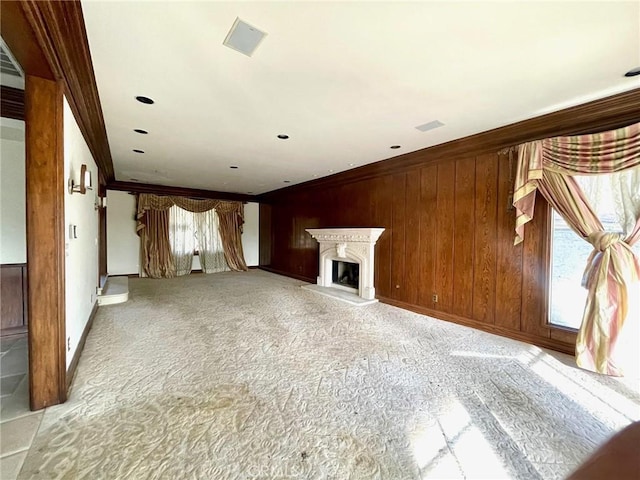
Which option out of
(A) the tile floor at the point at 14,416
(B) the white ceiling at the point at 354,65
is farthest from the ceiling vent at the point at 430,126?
(A) the tile floor at the point at 14,416

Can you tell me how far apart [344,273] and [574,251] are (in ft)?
12.7

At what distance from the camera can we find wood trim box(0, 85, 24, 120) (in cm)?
233

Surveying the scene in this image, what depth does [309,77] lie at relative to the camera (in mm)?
2129

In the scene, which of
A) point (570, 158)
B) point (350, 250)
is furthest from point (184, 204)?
point (570, 158)

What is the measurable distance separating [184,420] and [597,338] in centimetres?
347

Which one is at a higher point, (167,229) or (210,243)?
(167,229)

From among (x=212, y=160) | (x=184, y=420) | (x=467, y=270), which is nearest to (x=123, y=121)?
(x=212, y=160)

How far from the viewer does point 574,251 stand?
2.81m

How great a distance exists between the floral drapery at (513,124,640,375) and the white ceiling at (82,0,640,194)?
1.41 ft

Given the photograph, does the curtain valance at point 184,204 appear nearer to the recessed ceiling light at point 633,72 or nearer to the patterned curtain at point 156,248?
the patterned curtain at point 156,248

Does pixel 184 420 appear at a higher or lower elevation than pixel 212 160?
lower

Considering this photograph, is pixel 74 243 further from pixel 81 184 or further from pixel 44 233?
pixel 44 233

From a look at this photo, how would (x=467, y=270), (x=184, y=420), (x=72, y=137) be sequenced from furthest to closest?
(x=467, y=270) < (x=72, y=137) < (x=184, y=420)

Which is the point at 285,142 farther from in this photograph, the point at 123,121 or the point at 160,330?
the point at 160,330
